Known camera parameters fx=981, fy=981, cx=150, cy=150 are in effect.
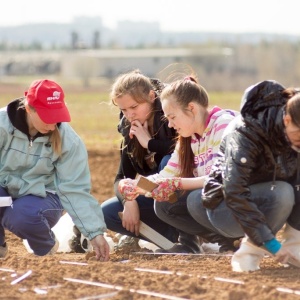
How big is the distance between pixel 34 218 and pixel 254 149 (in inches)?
68.9

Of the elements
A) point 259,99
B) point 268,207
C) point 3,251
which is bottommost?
point 3,251

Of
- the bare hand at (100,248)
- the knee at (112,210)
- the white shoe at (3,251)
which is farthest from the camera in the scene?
the knee at (112,210)

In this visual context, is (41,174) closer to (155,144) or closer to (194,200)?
(155,144)

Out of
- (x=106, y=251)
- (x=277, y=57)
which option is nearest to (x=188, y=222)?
(x=106, y=251)

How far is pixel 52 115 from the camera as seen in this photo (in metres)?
6.13

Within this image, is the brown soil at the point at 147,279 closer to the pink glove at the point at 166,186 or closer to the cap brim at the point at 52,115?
the pink glove at the point at 166,186

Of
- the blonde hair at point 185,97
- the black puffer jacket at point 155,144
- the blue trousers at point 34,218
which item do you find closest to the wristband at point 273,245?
the blonde hair at point 185,97

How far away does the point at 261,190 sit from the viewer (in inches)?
220

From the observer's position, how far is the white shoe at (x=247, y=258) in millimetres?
5523

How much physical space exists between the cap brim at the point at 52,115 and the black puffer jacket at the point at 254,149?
1.20 meters

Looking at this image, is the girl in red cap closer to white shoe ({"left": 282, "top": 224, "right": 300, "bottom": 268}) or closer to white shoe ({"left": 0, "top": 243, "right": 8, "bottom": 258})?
white shoe ({"left": 0, "top": 243, "right": 8, "bottom": 258})

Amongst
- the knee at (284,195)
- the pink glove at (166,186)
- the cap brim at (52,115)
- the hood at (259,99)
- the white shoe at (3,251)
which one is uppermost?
the hood at (259,99)

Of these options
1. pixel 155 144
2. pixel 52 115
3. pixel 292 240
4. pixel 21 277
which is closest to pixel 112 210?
pixel 155 144

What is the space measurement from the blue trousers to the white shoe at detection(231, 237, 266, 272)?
148 cm
